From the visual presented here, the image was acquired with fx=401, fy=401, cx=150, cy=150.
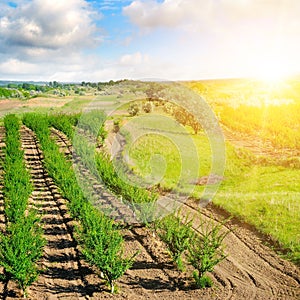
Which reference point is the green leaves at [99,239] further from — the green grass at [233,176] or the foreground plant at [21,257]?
the green grass at [233,176]

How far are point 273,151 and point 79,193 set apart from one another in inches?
542

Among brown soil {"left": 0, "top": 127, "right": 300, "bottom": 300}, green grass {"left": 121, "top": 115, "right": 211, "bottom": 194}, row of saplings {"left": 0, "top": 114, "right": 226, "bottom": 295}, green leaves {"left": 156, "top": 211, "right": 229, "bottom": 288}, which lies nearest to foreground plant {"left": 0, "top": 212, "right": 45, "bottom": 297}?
row of saplings {"left": 0, "top": 114, "right": 226, "bottom": 295}

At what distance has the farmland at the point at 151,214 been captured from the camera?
9.29 meters

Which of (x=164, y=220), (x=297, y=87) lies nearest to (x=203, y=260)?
(x=164, y=220)

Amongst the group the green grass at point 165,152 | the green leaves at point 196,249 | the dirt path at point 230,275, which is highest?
the green grass at point 165,152

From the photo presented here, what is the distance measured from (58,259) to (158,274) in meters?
2.72

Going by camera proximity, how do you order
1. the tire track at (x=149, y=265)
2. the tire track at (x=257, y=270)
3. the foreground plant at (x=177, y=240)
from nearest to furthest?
the tire track at (x=257, y=270)
the tire track at (x=149, y=265)
the foreground plant at (x=177, y=240)

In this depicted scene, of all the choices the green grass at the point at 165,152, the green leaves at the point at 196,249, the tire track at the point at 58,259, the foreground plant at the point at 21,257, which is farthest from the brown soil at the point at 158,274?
the green grass at the point at 165,152

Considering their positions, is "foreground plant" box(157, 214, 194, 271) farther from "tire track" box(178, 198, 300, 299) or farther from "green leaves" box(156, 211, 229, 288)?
"tire track" box(178, 198, 300, 299)

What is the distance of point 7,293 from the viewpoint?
9023 mm

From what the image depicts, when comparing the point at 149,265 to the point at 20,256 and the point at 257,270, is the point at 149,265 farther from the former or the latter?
the point at 20,256

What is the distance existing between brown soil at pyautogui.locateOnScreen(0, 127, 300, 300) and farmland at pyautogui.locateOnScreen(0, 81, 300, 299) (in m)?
0.03

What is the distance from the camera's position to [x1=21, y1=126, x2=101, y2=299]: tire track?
29.8 feet

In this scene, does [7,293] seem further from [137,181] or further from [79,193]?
[137,181]
